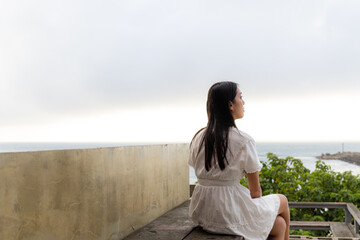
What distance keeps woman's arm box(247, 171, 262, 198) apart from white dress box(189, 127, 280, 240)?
0.12ft

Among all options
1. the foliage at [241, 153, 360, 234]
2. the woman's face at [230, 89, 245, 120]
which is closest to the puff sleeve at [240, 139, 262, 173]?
the woman's face at [230, 89, 245, 120]

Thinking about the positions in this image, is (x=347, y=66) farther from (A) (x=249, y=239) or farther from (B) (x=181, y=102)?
(A) (x=249, y=239)

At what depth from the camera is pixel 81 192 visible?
250 centimetres

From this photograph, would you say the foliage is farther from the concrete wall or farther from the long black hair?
the long black hair

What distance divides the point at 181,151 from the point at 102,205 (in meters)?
1.94

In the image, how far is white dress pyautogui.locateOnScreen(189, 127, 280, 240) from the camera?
8.10 ft

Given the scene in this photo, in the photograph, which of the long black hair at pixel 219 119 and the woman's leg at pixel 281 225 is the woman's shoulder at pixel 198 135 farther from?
the woman's leg at pixel 281 225

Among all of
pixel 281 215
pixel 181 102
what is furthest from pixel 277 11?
pixel 281 215

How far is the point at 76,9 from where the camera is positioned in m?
15.8

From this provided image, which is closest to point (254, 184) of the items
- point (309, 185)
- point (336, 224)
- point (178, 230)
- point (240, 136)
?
point (240, 136)

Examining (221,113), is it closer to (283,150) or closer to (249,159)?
(249,159)

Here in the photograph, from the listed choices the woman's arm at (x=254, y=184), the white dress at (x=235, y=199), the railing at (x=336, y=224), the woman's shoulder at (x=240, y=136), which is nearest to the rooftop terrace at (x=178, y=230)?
the railing at (x=336, y=224)

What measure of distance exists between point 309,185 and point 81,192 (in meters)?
5.86

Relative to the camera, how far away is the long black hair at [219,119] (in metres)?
2.50
